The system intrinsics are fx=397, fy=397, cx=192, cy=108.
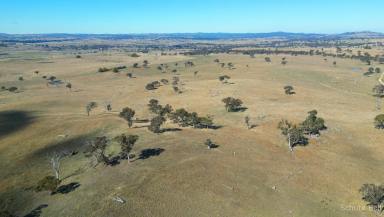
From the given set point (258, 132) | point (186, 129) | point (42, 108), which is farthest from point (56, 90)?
point (258, 132)

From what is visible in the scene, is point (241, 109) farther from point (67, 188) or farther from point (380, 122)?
point (67, 188)

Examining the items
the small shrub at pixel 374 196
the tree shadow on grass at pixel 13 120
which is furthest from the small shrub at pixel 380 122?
the tree shadow on grass at pixel 13 120

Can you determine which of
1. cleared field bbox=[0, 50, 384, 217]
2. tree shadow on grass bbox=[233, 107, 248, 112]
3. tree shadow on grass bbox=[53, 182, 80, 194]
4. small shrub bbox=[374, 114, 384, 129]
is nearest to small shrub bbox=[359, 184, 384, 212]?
cleared field bbox=[0, 50, 384, 217]

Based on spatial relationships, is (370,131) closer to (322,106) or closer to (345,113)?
(345,113)

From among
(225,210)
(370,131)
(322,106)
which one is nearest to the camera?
(225,210)

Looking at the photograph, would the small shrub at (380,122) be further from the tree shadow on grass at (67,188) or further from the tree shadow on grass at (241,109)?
the tree shadow on grass at (67,188)
